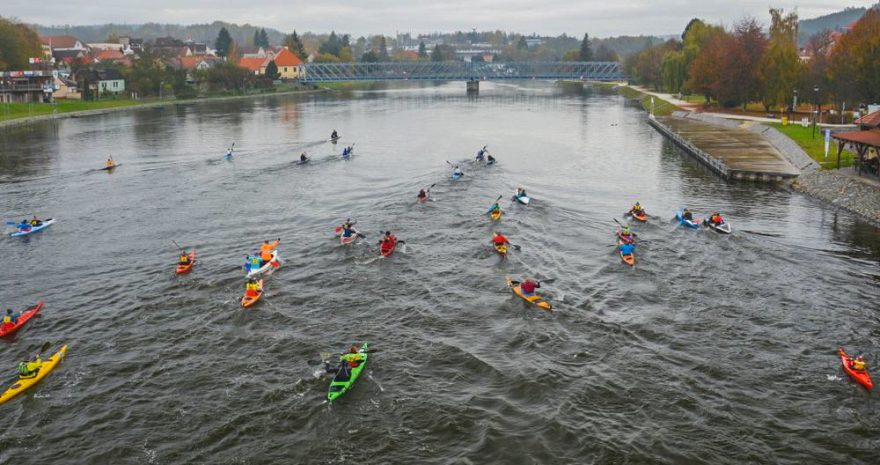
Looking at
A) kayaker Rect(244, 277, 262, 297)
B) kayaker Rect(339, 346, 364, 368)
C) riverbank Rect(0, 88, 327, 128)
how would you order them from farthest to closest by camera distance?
riverbank Rect(0, 88, 327, 128) → kayaker Rect(244, 277, 262, 297) → kayaker Rect(339, 346, 364, 368)

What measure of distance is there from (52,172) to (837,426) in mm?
73018

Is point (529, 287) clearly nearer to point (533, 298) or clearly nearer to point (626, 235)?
point (533, 298)

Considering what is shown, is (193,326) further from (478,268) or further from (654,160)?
(654,160)

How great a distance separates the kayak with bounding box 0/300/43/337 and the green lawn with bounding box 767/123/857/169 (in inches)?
2364

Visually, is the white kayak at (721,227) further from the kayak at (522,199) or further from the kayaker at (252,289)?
the kayaker at (252,289)

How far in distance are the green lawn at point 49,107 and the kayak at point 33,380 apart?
107 metres

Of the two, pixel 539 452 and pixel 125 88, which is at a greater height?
pixel 125 88

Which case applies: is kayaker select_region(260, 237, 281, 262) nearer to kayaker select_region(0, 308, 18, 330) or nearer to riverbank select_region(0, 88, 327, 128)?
kayaker select_region(0, 308, 18, 330)

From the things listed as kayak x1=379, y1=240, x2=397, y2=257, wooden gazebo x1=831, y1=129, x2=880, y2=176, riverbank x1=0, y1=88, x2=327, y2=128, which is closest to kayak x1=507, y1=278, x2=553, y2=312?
kayak x1=379, y1=240, x2=397, y2=257

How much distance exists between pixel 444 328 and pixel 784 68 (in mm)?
89211

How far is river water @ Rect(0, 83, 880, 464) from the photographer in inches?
918

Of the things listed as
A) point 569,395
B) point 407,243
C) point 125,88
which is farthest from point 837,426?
point 125,88

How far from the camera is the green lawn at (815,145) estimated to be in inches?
2409

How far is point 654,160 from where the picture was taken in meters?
77.2
